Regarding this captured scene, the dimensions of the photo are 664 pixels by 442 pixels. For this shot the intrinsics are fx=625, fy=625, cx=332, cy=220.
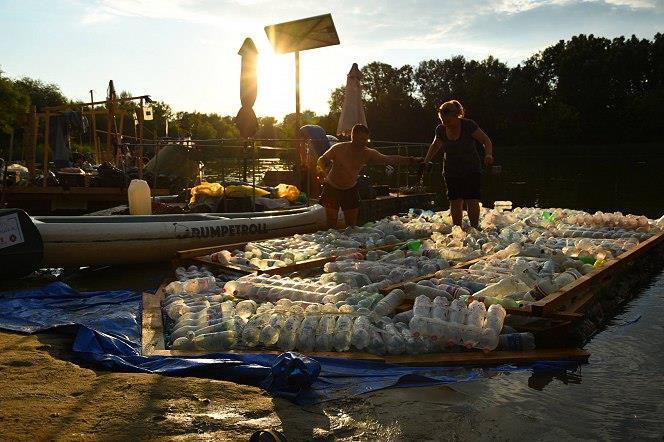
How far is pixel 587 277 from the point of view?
6.24 m

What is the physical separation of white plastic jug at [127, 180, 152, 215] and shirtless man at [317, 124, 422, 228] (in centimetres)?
313

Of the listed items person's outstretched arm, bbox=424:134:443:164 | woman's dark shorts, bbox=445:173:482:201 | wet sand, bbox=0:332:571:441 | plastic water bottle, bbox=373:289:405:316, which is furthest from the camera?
person's outstretched arm, bbox=424:134:443:164

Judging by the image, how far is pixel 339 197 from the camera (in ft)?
34.4

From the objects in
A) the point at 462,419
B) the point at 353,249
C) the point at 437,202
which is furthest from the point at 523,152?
the point at 462,419

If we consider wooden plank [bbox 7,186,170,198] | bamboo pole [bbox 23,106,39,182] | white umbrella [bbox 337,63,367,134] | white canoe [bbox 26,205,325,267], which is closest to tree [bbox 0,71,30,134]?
bamboo pole [bbox 23,106,39,182]

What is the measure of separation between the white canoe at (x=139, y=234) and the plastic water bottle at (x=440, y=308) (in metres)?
5.39

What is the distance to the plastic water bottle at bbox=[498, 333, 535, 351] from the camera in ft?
16.4

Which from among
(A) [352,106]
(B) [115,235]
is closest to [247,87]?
(A) [352,106]

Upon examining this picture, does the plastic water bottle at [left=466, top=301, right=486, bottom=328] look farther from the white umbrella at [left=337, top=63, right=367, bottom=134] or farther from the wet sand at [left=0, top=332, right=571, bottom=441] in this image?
the white umbrella at [left=337, top=63, right=367, bottom=134]

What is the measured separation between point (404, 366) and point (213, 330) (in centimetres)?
159

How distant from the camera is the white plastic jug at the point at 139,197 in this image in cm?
1091

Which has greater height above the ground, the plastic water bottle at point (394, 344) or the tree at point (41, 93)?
the tree at point (41, 93)

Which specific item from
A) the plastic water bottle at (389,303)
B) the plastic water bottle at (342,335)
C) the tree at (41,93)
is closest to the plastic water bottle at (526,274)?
the plastic water bottle at (389,303)

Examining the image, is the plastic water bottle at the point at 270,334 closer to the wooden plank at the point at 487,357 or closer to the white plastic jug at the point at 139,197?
the wooden plank at the point at 487,357
